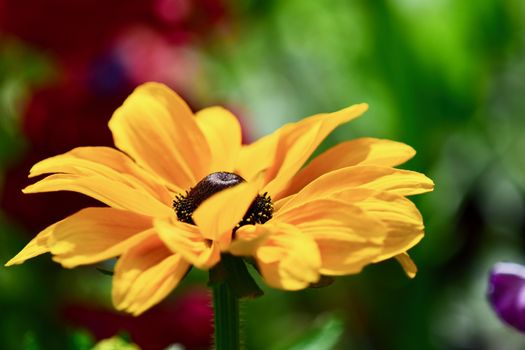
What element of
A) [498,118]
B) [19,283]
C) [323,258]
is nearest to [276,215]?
[323,258]

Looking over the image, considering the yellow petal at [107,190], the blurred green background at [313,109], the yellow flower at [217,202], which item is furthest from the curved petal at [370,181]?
the blurred green background at [313,109]

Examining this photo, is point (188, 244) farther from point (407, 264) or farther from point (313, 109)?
point (313, 109)

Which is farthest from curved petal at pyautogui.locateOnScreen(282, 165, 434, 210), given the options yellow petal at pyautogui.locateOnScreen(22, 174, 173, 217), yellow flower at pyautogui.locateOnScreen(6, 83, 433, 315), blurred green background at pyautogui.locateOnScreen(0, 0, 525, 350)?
blurred green background at pyautogui.locateOnScreen(0, 0, 525, 350)

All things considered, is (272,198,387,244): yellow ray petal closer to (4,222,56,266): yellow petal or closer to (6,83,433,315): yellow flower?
(6,83,433,315): yellow flower

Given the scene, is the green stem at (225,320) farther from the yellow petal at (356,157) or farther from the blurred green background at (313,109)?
the blurred green background at (313,109)

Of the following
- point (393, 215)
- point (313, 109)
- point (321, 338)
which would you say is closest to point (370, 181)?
point (393, 215)
